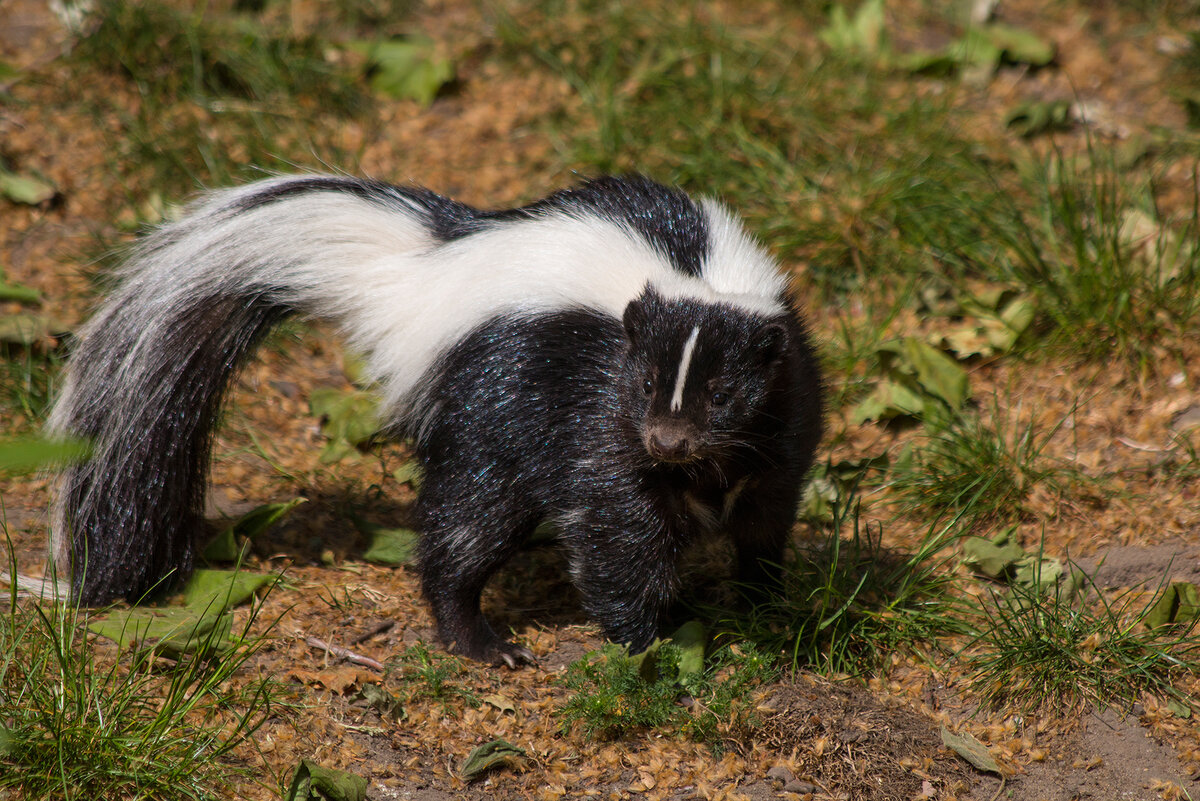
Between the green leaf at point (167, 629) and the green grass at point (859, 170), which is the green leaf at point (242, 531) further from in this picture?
the green grass at point (859, 170)

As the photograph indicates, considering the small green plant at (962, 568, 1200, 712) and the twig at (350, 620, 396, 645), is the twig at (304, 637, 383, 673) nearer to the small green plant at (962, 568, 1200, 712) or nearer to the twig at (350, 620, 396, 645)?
the twig at (350, 620, 396, 645)

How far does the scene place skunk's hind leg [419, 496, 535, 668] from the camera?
4703 mm

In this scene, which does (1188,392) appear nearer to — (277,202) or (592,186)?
(592,186)

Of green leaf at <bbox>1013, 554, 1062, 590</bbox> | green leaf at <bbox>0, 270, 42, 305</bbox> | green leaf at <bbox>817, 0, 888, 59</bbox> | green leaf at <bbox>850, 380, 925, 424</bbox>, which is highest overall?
green leaf at <bbox>817, 0, 888, 59</bbox>

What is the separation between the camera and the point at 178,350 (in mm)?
4699

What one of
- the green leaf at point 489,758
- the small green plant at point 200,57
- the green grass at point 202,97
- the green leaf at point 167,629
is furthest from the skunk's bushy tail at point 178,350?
the small green plant at point 200,57

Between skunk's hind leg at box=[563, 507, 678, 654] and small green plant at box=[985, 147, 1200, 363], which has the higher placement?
small green plant at box=[985, 147, 1200, 363]

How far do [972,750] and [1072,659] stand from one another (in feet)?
1.85

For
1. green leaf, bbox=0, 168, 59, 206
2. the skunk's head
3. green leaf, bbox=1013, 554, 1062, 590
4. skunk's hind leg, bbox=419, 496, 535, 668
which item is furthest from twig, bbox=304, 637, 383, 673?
green leaf, bbox=0, 168, 59, 206

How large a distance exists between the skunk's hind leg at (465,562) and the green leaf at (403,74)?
429 centimetres

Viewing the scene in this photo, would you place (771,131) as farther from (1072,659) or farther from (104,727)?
(104,727)

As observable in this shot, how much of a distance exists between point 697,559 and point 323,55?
4751 mm

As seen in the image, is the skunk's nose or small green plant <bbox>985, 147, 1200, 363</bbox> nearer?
the skunk's nose

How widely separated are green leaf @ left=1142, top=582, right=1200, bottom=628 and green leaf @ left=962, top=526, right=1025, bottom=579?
63cm
